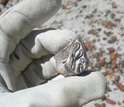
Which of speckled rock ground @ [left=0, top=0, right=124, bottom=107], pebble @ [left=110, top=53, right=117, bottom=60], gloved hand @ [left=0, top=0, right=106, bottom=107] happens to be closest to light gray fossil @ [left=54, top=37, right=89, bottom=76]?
gloved hand @ [left=0, top=0, right=106, bottom=107]

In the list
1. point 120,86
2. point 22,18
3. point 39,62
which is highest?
point 22,18

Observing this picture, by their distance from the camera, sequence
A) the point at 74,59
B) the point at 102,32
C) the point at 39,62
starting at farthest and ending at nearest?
the point at 102,32, the point at 39,62, the point at 74,59

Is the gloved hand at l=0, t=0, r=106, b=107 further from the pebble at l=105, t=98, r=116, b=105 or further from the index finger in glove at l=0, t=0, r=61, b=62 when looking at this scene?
the pebble at l=105, t=98, r=116, b=105

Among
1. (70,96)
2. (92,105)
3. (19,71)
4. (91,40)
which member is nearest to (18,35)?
(19,71)

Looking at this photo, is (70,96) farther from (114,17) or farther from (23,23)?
(114,17)

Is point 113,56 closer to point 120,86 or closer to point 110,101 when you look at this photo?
point 120,86

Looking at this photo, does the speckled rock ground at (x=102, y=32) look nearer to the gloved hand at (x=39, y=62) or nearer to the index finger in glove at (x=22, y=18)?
the gloved hand at (x=39, y=62)

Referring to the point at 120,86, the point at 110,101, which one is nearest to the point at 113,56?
the point at 120,86
